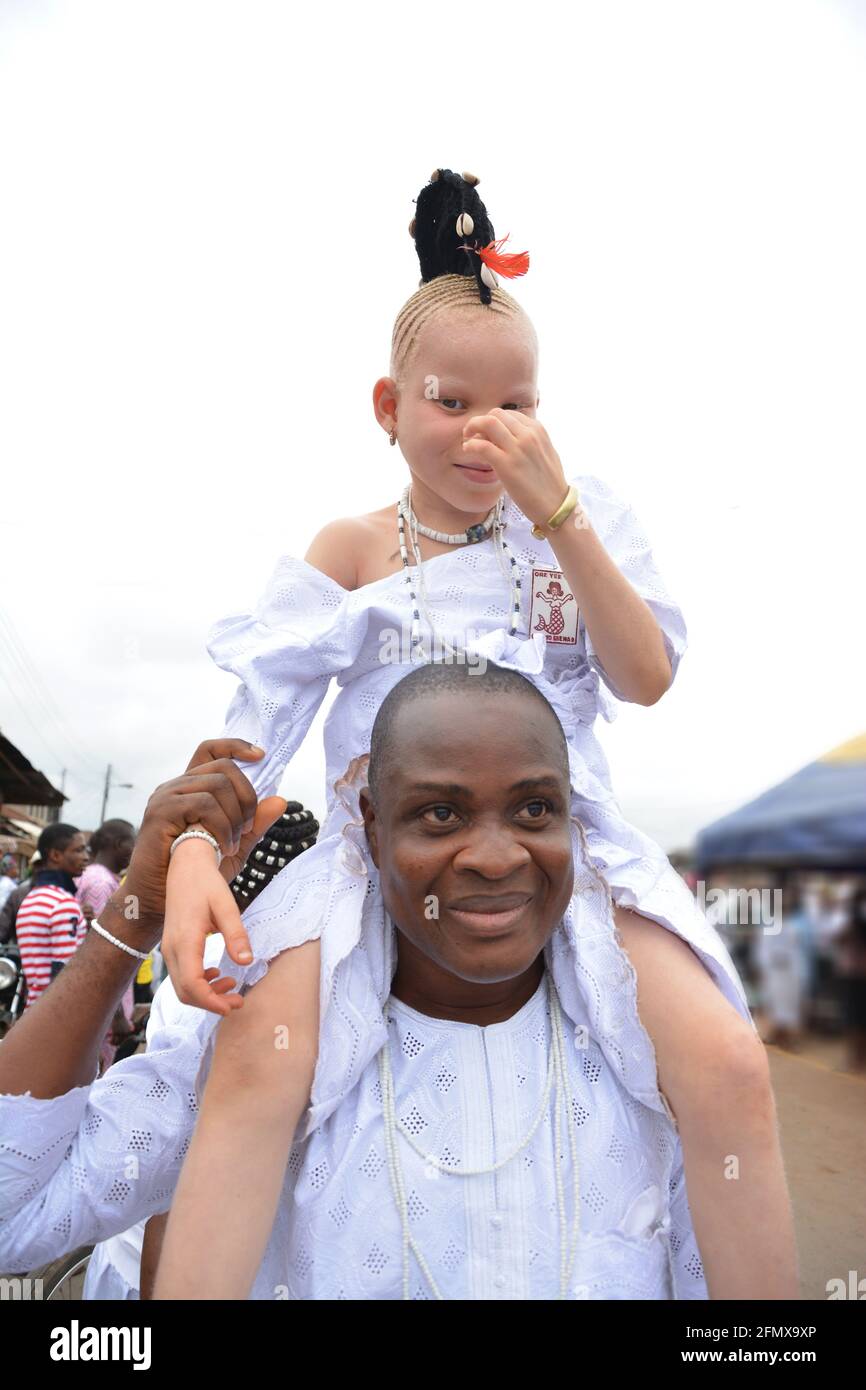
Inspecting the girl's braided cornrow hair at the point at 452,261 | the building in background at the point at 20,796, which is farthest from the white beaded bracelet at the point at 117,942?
the building in background at the point at 20,796

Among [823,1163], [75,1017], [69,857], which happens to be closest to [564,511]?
[75,1017]

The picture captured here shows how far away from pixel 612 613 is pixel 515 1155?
1.14m

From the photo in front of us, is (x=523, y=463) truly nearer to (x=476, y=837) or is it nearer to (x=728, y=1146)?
(x=476, y=837)

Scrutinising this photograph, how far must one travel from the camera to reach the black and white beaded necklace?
2314mm

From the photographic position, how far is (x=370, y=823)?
2115mm

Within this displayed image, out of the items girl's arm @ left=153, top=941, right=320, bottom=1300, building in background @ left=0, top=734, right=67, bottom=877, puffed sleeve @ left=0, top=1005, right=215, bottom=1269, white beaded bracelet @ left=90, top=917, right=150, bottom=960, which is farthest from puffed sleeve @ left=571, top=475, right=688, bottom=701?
building in background @ left=0, top=734, right=67, bottom=877

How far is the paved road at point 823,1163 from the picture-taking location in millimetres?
5316

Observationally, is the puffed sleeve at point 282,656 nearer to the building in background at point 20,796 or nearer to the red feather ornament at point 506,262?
the red feather ornament at point 506,262

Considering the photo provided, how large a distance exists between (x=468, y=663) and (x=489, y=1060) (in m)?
0.86

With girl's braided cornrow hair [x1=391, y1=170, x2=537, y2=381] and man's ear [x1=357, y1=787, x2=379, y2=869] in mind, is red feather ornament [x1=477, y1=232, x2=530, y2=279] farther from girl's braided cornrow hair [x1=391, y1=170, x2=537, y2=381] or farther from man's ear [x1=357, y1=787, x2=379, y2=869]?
man's ear [x1=357, y1=787, x2=379, y2=869]

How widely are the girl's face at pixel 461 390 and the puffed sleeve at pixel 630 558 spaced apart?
0.25m
